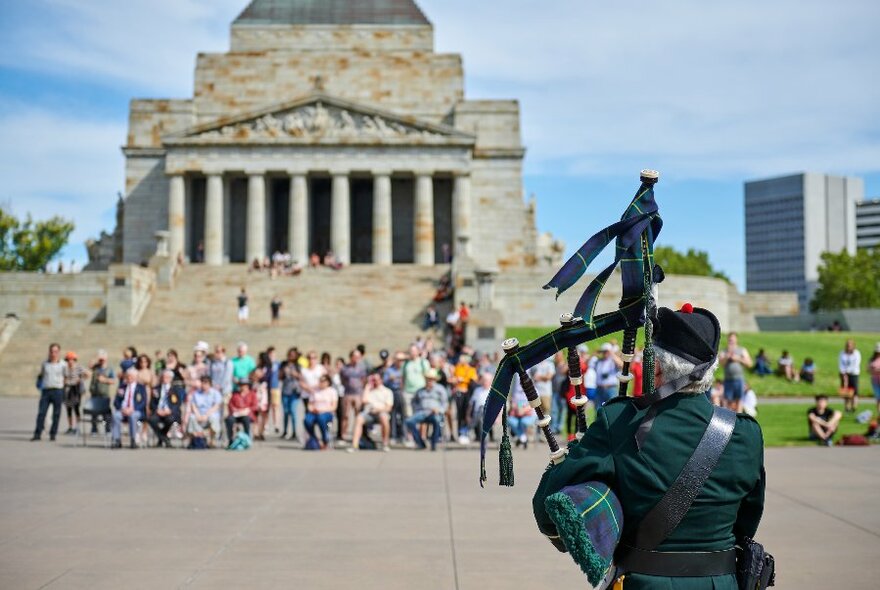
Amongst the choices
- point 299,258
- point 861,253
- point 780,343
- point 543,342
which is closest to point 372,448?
point 543,342

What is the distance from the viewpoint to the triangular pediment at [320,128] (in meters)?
59.3

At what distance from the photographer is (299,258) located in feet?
193

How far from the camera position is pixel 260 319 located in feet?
150

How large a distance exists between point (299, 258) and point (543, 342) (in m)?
54.8

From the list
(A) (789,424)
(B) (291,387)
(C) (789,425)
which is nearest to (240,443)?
(B) (291,387)

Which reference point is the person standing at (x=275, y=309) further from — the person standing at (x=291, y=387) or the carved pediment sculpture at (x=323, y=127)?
the person standing at (x=291, y=387)

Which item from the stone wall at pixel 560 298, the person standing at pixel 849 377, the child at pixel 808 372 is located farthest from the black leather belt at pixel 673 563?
the stone wall at pixel 560 298

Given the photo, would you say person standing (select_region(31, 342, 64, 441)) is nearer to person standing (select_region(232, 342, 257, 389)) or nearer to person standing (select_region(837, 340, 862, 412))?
person standing (select_region(232, 342, 257, 389))

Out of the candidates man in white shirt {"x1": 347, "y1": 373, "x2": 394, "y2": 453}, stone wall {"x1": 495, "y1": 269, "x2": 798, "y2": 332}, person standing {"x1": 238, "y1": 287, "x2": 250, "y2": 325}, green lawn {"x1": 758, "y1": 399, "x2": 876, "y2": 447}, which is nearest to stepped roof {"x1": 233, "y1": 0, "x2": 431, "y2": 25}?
stone wall {"x1": 495, "y1": 269, "x2": 798, "y2": 332}

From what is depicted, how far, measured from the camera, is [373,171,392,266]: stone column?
60062 mm

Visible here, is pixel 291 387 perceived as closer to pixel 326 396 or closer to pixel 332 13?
pixel 326 396

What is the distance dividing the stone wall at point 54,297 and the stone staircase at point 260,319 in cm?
78

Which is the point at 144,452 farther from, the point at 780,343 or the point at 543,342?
the point at 780,343

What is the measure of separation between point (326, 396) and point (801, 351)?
25990 mm
